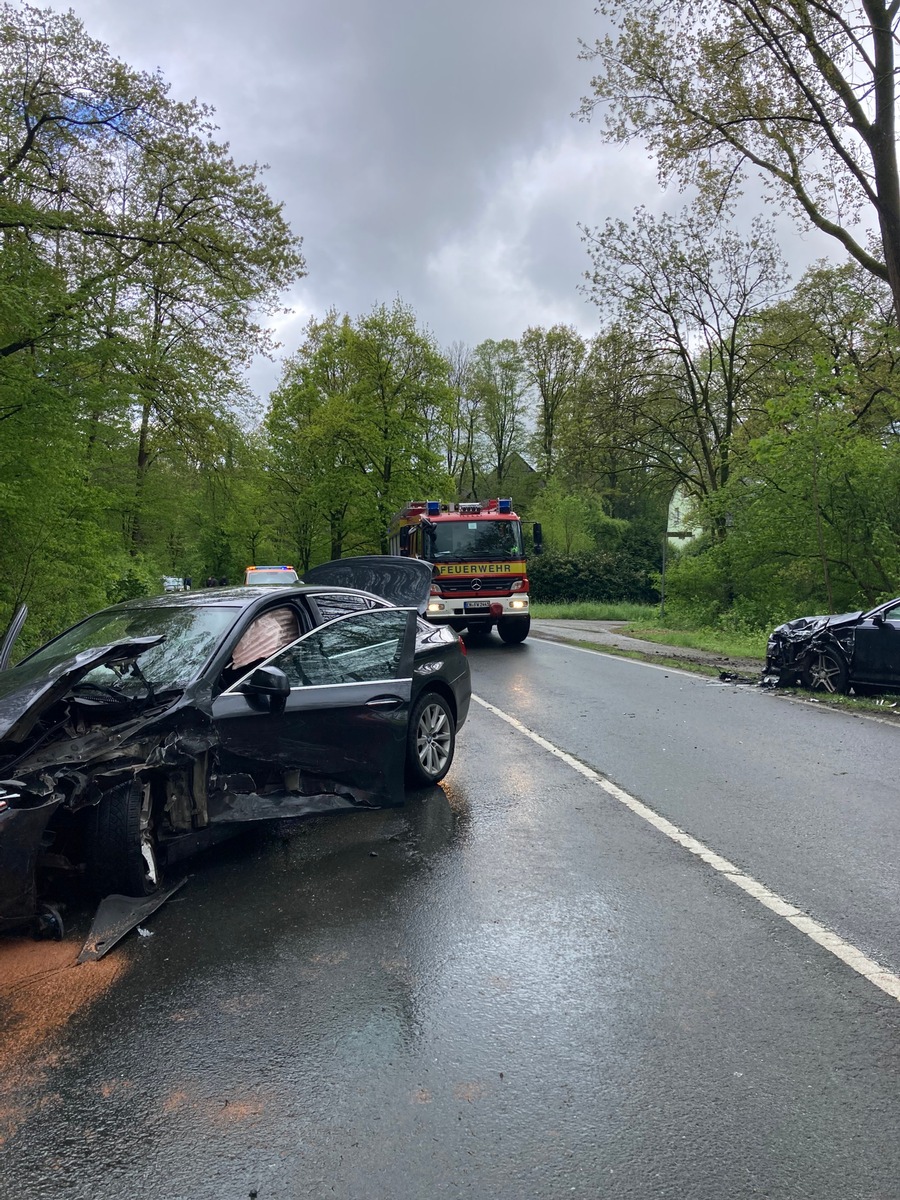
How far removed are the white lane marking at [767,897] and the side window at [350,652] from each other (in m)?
2.02

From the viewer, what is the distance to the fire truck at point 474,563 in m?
17.4

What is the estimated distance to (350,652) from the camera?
18.4 feet

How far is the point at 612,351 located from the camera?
31.4 m

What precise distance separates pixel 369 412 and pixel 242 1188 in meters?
37.2

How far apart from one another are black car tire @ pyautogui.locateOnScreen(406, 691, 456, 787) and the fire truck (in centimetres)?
1034

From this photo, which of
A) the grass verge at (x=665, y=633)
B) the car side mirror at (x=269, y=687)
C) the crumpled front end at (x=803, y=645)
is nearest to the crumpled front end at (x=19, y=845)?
the car side mirror at (x=269, y=687)

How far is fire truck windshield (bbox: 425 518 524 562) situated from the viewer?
17.4 m

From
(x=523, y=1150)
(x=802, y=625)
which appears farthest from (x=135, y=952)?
(x=802, y=625)

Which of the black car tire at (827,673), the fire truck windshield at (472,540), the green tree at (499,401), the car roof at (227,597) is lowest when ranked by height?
the black car tire at (827,673)

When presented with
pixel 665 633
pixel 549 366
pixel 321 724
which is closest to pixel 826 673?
pixel 321 724

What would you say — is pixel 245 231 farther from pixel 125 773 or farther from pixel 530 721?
pixel 125 773

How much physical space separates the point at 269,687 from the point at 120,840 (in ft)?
3.55

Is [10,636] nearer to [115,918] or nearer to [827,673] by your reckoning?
[115,918]

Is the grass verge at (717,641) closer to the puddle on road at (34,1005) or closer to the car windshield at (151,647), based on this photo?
the car windshield at (151,647)
